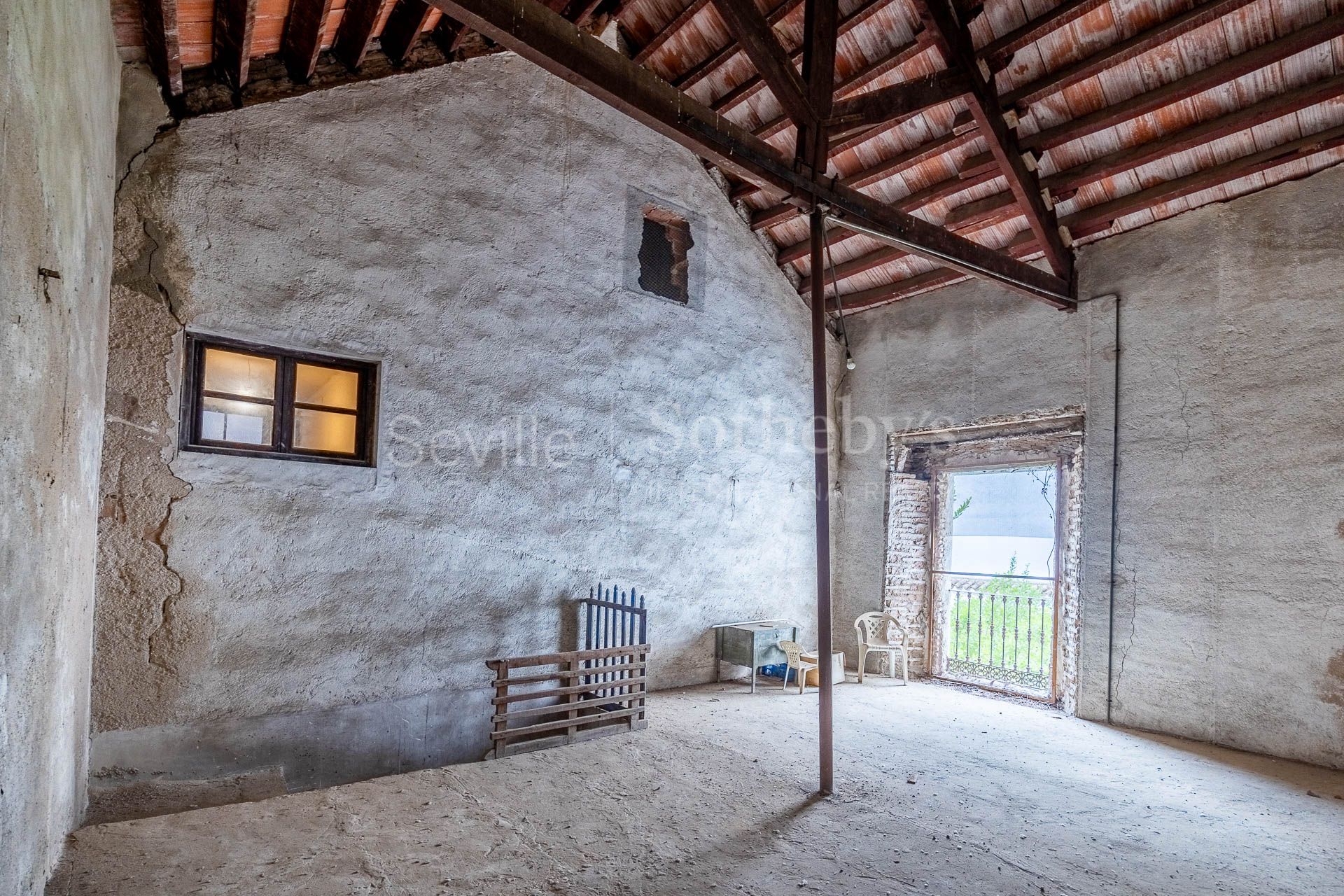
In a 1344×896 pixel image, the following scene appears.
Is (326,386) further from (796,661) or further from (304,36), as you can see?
(796,661)

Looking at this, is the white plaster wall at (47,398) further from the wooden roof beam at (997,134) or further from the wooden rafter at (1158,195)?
the wooden rafter at (1158,195)

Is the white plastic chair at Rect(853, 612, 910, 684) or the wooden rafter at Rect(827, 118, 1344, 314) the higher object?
the wooden rafter at Rect(827, 118, 1344, 314)

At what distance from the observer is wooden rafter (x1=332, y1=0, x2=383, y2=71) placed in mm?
4578

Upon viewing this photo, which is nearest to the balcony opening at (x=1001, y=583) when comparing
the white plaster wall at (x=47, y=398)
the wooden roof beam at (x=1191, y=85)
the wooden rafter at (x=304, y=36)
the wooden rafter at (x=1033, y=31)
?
the wooden roof beam at (x=1191, y=85)

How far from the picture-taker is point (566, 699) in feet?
18.4

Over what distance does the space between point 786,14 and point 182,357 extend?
492cm

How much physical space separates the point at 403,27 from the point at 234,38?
1223 millimetres

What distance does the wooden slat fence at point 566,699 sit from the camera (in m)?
4.74

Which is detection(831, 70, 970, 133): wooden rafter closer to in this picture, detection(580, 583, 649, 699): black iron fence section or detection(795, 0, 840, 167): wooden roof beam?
detection(795, 0, 840, 167): wooden roof beam

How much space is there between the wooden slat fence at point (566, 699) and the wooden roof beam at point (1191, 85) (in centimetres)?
502

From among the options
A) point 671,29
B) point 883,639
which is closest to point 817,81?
point 671,29

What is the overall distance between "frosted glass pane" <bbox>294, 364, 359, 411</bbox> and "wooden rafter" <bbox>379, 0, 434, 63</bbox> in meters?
2.27

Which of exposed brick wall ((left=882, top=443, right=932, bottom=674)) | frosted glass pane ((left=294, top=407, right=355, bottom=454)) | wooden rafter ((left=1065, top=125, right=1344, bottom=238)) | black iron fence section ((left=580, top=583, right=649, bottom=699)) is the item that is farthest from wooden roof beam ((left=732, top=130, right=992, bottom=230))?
frosted glass pane ((left=294, top=407, right=355, bottom=454))

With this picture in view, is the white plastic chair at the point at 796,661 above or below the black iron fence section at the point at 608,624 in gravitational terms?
below
